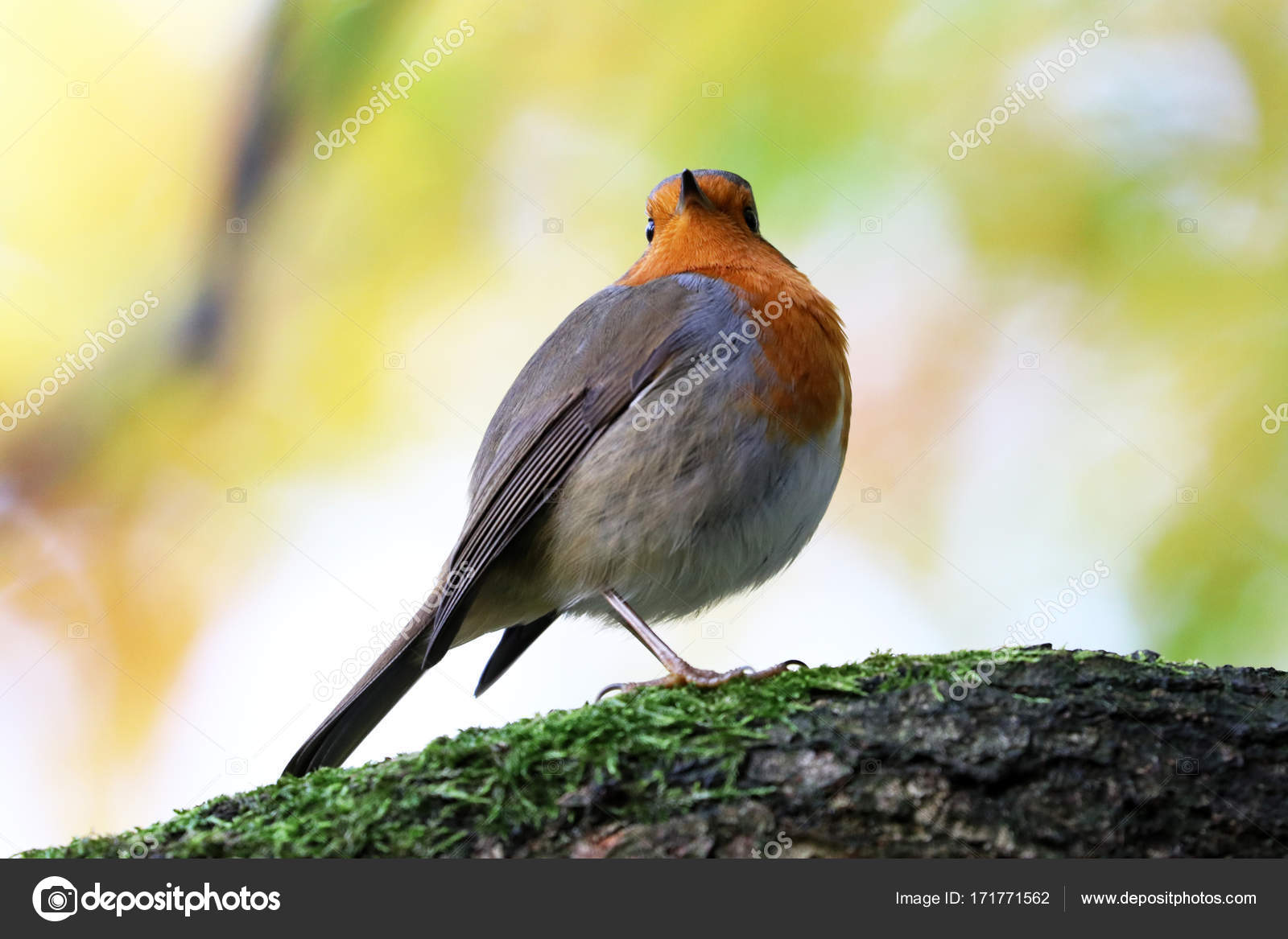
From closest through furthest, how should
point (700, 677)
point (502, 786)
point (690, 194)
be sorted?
point (502, 786) < point (700, 677) < point (690, 194)

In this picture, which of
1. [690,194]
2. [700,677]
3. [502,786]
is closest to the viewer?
[502,786]

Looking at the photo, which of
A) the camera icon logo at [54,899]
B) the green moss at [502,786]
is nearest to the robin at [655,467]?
the green moss at [502,786]

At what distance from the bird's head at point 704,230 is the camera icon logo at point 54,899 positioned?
2.75m

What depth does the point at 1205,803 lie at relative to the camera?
2.36 m

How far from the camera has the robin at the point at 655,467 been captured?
354 cm

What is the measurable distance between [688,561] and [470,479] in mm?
1129

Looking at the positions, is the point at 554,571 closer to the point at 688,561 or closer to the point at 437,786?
the point at 688,561

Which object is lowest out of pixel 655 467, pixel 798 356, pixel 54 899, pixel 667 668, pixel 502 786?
pixel 54 899

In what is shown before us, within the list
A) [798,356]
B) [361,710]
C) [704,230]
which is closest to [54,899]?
[361,710]

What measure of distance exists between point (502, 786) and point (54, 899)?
940mm

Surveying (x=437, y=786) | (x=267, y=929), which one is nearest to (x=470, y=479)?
(x=437, y=786)

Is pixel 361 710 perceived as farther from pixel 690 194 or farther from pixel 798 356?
pixel 690 194

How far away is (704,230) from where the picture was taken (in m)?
4.15

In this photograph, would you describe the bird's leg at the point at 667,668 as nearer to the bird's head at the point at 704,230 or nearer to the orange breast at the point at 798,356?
the orange breast at the point at 798,356
